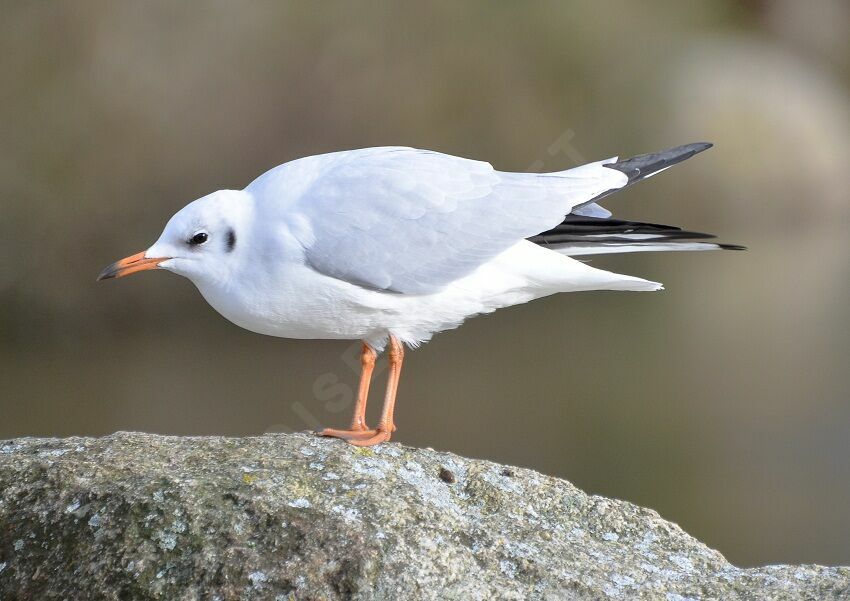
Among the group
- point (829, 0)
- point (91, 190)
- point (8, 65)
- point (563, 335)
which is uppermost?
point (829, 0)

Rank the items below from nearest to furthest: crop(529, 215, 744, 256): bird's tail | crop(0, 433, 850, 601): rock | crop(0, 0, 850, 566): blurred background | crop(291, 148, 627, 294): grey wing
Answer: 1. crop(0, 433, 850, 601): rock
2. crop(291, 148, 627, 294): grey wing
3. crop(529, 215, 744, 256): bird's tail
4. crop(0, 0, 850, 566): blurred background

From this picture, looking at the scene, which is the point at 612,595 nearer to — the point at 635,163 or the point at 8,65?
the point at 635,163

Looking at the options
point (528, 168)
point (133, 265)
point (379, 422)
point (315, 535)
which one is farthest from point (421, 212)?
point (528, 168)

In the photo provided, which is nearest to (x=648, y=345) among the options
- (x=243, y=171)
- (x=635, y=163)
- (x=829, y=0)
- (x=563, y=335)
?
(x=563, y=335)

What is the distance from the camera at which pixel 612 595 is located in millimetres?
2504

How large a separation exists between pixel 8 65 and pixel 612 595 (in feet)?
32.9

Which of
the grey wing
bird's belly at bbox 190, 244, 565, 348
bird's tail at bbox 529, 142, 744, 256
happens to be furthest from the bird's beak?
bird's tail at bbox 529, 142, 744, 256

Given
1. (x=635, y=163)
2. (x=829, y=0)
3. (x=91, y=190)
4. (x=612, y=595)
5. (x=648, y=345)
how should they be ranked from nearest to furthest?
(x=612, y=595), (x=635, y=163), (x=648, y=345), (x=91, y=190), (x=829, y=0)

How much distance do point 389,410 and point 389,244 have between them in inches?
18.3

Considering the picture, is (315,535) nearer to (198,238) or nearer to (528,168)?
(198,238)

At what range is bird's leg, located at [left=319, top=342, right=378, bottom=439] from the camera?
10.6 feet

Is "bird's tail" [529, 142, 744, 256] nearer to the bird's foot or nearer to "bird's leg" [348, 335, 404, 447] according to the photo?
"bird's leg" [348, 335, 404, 447]

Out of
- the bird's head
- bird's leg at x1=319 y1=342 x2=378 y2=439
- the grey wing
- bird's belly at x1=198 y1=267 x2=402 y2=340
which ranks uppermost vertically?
the grey wing

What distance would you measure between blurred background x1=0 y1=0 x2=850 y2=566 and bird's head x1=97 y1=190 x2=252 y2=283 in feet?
11.7
